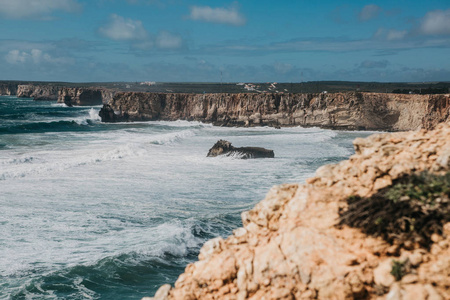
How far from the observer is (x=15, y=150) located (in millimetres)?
38500

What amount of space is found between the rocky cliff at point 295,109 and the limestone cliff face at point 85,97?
161ft

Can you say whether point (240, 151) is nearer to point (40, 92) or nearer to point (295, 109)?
point (295, 109)

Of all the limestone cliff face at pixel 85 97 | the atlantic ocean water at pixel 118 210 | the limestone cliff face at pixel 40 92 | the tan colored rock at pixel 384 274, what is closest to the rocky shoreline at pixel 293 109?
the atlantic ocean water at pixel 118 210

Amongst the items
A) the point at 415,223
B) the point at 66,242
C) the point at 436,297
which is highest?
the point at 415,223

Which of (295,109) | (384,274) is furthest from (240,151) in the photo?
(295,109)

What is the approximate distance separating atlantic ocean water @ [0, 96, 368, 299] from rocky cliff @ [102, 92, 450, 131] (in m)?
20.0

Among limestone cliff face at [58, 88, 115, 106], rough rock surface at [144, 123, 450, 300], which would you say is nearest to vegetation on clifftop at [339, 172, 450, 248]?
rough rock surface at [144, 123, 450, 300]

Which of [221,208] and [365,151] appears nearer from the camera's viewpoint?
[365,151]

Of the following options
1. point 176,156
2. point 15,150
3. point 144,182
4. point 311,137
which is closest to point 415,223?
point 144,182

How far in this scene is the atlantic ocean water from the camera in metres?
11.6

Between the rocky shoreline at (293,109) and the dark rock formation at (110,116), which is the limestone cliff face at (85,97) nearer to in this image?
the dark rock formation at (110,116)

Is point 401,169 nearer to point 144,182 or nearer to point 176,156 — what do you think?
point 144,182

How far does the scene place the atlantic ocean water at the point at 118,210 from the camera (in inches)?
459

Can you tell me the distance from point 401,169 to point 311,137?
44.4m
